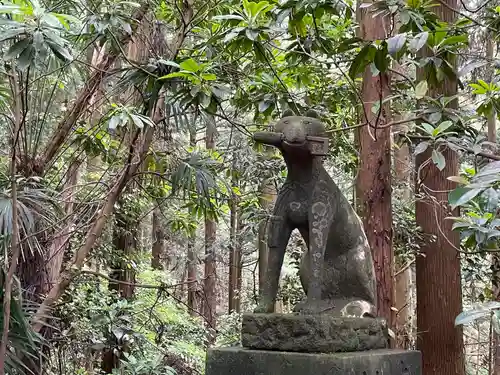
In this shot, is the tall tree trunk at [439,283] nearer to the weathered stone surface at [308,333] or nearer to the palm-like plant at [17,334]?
the weathered stone surface at [308,333]

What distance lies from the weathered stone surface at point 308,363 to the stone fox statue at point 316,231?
0.22 m

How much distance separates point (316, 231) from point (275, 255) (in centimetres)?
25

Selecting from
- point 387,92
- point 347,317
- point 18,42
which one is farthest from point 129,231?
point 347,317

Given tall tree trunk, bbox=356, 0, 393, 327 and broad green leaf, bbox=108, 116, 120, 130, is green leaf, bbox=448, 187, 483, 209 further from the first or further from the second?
broad green leaf, bbox=108, 116, 120, 130

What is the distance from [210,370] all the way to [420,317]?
2.74m

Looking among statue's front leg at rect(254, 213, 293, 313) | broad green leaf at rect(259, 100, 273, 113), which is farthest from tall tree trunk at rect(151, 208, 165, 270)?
statue's front leg at rect(254, 213, 293, 313)

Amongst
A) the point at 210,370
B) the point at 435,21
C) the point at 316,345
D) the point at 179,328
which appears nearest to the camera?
the point at 316,345

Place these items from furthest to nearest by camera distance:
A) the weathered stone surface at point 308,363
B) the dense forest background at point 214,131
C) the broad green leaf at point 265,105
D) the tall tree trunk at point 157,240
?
the tall tree trunk at point 157,240 < the broad green leaf at point 265,105 < the dense forest background at point 214,131 < the weathered stone surface at point 308,363

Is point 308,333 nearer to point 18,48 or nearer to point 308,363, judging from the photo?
point 308,363

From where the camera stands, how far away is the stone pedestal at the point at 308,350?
2410mm

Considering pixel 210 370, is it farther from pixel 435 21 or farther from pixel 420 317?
pixel 420 317

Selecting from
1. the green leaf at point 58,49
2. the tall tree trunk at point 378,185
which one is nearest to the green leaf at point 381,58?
the tall tree trunk at point 378,185

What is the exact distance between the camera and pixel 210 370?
279 cm

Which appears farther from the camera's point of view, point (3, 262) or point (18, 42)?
point (3, 262)
